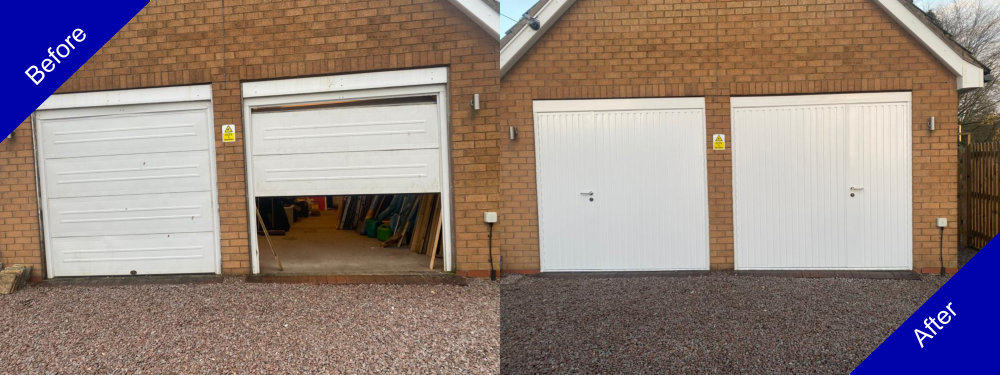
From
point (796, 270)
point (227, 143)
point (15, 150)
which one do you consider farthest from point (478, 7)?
point (15, 150)

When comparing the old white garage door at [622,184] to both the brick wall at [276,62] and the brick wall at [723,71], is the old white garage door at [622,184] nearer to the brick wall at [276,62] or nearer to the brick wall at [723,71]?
the brick wall at [723,71]

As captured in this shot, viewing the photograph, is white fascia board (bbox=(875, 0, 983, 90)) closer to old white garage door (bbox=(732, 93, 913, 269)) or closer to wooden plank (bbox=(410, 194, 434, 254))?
old white garage door (bbox=(732, 93, 913, 269))

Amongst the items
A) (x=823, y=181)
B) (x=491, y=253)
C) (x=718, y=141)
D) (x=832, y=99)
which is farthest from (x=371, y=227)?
(x=832, y=99)

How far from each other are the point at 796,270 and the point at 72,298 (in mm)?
7263

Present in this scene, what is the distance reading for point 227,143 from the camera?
18.0 feet

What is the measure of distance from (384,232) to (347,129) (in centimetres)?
290

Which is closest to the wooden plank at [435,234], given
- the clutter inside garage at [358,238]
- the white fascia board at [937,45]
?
the clutter inside garage at [358,238]

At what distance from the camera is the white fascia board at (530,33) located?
5.28 meters

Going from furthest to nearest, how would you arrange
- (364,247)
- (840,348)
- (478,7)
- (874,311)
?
(364,247)
(478,7)
(874,311)
(840,348)

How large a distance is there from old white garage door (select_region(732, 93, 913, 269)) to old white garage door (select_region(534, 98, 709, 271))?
0.48m

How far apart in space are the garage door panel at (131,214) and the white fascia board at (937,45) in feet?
23.7

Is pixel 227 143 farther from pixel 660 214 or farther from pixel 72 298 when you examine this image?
pixel 660 214

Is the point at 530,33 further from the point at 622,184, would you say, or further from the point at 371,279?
the point at 371,279

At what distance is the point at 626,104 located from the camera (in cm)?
538
